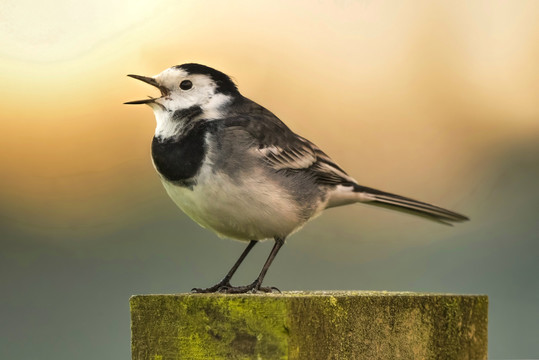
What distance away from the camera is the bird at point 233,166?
4750mm

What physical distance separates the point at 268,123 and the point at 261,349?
237cm

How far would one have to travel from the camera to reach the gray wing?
16.6 ft

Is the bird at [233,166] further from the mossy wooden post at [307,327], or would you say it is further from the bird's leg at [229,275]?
the mossy wooden post at [307,327]

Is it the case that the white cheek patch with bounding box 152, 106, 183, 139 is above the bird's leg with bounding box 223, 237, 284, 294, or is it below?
above

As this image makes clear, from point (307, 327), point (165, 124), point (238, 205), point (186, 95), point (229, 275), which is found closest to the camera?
point (307, 327)

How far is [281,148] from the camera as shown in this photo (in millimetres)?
5270

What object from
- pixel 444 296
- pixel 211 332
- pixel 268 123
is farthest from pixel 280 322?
pixel 268 123

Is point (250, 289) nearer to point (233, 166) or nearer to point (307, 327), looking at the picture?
point (233, 166)

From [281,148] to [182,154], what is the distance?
79 centimetres

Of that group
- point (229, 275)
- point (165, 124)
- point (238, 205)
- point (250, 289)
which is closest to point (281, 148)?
point (238, 205)

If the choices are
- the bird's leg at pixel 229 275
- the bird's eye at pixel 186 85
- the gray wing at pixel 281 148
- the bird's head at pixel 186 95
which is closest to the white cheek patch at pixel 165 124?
the bird's head at pixel 186 95

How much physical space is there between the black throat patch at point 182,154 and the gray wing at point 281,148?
0.80ft

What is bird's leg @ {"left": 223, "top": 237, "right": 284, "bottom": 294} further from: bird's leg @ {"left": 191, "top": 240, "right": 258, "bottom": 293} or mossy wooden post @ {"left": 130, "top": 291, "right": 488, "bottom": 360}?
mossy wooden post @ {"left": 130, "top": 291, "right": 488, "bottom": 360}

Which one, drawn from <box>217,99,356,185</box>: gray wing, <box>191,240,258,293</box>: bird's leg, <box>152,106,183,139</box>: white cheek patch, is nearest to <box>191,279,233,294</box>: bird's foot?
<box>191,240,258,293</box>: bird's leg
